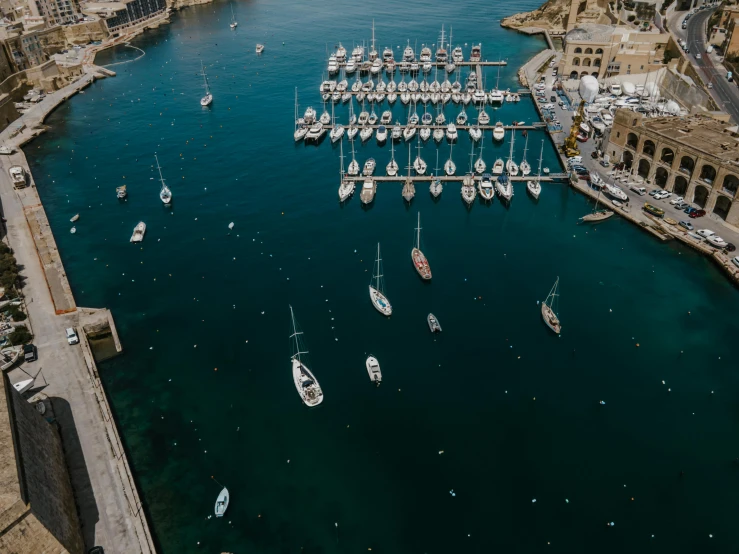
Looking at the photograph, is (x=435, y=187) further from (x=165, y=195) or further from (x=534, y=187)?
(x=165, y=195)

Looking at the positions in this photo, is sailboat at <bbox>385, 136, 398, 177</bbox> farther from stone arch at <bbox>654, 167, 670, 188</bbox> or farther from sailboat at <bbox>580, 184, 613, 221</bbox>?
stone arch at <bbox>654, 167, 670, 188</bbox>

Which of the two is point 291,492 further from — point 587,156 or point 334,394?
point 587,156

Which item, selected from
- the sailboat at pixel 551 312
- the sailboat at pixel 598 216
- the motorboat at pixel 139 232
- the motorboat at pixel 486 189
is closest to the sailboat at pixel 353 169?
the motorboat at pixel 486 189

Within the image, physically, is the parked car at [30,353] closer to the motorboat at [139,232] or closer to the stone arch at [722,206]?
the motorboat at [139,232]

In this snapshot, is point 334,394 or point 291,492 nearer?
point 291,492

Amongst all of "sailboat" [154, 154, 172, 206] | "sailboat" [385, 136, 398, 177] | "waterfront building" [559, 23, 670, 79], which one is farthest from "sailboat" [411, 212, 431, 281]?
"waterfront building" [559, 23, 670, 79]

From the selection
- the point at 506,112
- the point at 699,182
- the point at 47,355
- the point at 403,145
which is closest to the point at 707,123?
the point at 699,182
